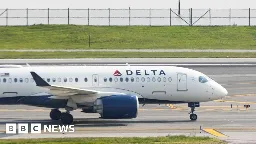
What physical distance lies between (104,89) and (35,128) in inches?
182

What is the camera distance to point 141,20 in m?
126

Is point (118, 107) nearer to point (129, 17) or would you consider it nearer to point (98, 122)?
point (98, 122)

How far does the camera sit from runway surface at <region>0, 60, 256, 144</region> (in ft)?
127

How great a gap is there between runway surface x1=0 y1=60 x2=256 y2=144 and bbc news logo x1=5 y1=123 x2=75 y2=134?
1.29 ft

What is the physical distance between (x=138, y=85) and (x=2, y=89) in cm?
698

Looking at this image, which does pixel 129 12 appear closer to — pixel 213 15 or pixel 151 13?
pixel 151 13

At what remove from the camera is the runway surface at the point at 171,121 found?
127 feet

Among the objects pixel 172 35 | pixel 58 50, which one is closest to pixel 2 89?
pixel 58 50

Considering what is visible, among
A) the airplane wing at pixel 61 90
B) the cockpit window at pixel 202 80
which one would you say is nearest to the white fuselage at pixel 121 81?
the cockpit window at pixel 202 80

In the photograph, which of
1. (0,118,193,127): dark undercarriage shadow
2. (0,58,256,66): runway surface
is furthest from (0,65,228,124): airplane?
(0,58,256,66): runway surface

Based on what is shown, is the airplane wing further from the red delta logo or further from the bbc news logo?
the bbc news logo

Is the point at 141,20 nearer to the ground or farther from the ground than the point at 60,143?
farther from the ground

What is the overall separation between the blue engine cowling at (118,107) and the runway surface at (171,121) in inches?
22.0

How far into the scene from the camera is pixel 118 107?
4184cm
